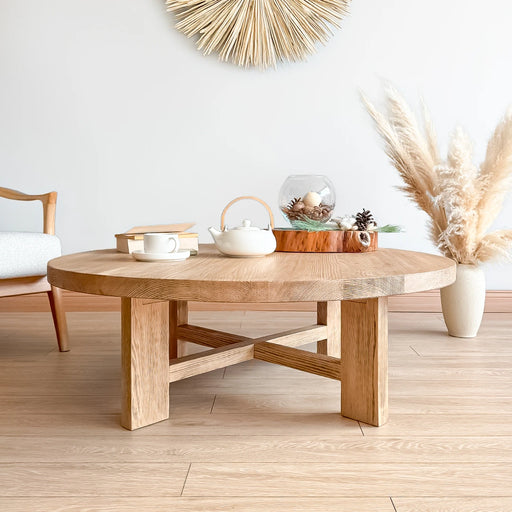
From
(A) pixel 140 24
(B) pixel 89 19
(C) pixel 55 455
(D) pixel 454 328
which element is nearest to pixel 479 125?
(D) pixel 454 328

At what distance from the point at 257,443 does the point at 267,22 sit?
2.02 m

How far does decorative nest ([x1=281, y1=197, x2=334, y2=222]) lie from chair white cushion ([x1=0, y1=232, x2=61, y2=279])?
33.5 inches

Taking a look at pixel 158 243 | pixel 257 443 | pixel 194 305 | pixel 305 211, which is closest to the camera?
pixel 257 443

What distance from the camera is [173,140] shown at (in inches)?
107

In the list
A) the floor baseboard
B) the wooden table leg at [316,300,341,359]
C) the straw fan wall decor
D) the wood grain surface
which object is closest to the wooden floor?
the wooden table leg at [316,300,341,359]

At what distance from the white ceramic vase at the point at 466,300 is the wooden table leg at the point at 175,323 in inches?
41.0

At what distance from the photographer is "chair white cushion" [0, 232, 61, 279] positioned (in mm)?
Result: 1865

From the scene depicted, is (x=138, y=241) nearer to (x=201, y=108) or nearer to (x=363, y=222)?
(x=363, y=222)

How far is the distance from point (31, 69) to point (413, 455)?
96.2 inches

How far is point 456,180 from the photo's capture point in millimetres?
2117

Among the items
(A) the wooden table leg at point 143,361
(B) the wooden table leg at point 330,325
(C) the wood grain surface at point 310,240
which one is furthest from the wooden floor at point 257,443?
(C) the wood grain surface at point 310,240

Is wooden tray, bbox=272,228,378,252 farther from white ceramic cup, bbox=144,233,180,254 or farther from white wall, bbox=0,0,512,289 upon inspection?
white wall, bbox=0,0,512,289

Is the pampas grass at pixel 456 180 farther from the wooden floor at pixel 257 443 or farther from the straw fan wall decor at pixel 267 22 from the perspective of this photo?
the straw fan wall decor at pixel 267 22

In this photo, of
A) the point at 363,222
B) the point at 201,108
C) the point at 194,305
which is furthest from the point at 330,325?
the point at 201,108
